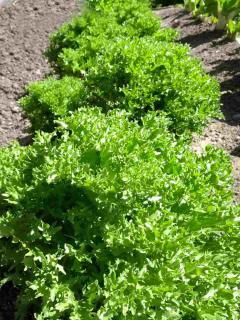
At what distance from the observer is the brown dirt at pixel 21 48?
21.5 feet

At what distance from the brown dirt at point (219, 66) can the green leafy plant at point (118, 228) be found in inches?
64.5

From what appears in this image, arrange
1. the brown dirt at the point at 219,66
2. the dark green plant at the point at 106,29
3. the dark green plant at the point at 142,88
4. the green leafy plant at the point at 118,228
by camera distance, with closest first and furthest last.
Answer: the green leafy plant at the point at 118,228 → the dark green plant at the point at 142,88 → the brown dirt at the point at 219,66 → the dark green plant at the point at 106,29

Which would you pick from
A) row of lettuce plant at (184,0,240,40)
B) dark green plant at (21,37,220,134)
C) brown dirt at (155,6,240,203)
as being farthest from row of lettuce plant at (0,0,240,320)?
row of lettuce plant at (184,0,240,40)

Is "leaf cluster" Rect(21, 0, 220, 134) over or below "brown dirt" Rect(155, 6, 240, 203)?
over

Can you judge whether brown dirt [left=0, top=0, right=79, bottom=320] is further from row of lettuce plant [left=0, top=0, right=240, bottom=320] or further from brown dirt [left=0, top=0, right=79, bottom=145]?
row of lettuce plant [left=0, top=0, right=240, bottom=320]

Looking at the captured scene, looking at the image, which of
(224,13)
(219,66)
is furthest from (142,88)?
(224,13)

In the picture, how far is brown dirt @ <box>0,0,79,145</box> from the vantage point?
6570 mm

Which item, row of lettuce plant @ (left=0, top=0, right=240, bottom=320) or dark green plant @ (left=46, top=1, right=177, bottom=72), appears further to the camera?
dark green plant @ (left=46, top=1, right=177, bottom=72)

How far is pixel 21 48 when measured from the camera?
816cm

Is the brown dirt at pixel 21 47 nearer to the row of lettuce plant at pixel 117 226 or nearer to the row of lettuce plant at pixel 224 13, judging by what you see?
the row of lettuce plant at pixel 224 13

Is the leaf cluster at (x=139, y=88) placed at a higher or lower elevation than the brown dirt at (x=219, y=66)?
higher

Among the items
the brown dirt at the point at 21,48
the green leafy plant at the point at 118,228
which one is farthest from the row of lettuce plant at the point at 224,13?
the green leafy plant at the point at 118,228

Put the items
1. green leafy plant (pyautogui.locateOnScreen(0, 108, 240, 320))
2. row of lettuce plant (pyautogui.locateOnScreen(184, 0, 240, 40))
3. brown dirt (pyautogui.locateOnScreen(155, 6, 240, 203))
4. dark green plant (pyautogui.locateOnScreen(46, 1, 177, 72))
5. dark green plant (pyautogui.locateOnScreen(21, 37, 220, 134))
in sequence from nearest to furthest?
green leafy plant (pyautogui.locateOnScreen(0, 108, 240, 320)) < dark green plant (pyautogui.locateOnScreen(21, 37, 220, 134)) < brown dirt (pyautogui.locateOnScreen(155, 6, 240, 203)) < dark green plant (pyautogui.locateOnScreen(46, 1, 177, 72)) < row of lettuce plant (pyautogui.locateOnScreen(184, 0, 240, 40))

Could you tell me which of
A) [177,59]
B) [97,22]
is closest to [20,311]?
[177,59]
